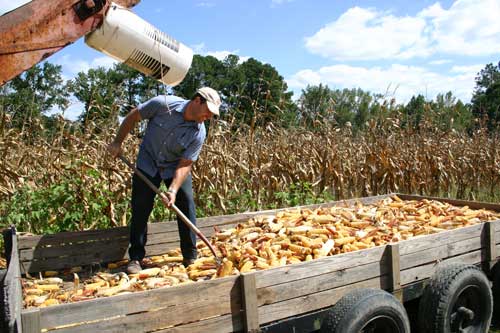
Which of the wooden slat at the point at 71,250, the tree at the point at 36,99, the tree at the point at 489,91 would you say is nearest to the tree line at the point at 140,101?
the tree at the point at 36,99

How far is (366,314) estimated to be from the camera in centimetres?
291

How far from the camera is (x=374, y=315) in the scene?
2.99 meters

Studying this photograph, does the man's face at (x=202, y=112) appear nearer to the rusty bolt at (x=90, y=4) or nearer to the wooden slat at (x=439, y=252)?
the rusty bolt at (x=90, y=4)

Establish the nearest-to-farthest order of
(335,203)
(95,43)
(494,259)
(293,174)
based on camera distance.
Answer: (95,43), (494,259), (335,203), (293,174)

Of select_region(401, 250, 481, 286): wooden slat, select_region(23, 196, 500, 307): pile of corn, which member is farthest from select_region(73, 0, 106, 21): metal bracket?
select_region(401, 250, 481, 286): wooden slat

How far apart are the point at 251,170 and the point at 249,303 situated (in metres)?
4.46

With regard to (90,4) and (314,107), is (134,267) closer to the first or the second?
(90,4)

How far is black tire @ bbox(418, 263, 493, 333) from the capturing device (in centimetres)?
343

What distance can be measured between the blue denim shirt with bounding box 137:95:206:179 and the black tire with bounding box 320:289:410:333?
1.98 metres

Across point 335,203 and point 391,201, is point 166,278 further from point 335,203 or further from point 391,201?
point 391,201

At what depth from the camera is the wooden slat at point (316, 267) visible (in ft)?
9.11

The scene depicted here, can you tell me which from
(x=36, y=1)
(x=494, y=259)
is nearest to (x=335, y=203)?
(x=494, y=259)

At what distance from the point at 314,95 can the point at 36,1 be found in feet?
25.3

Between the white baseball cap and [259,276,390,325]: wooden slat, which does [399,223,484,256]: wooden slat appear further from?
the white baseball cap
